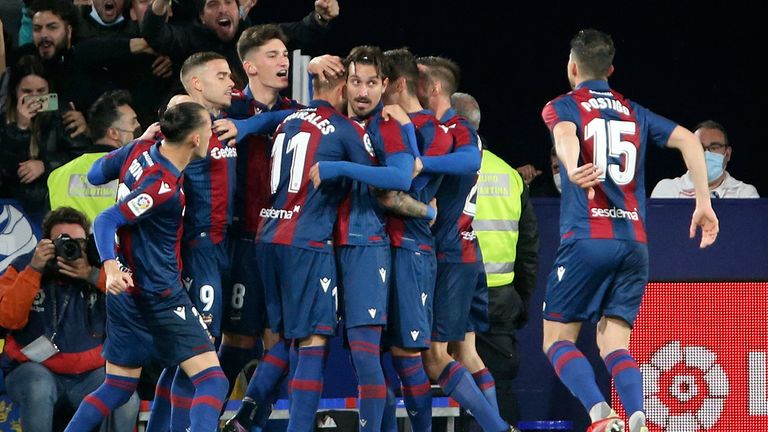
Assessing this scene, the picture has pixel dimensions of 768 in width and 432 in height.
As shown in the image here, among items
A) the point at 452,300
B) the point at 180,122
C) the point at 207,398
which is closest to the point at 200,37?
the point at 180,122

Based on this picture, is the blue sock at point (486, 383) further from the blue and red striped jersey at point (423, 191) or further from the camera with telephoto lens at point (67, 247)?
the camera with telephoto lens at point (67, 247)

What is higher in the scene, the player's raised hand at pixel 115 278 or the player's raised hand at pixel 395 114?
the player's raised hand at pixel 395 114

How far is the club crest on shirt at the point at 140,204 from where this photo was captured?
25.7 feet

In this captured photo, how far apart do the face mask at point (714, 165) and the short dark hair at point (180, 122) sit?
4.52 metres

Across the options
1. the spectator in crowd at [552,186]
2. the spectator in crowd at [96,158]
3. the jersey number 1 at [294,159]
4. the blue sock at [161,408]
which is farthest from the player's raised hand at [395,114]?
the spectator in crowd at [552,186]

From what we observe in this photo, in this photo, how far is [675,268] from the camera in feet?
34.5

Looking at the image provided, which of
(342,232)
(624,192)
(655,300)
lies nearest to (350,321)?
(342,232)

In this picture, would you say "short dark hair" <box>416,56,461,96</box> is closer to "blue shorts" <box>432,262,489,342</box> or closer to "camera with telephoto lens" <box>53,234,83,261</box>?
"blue shorts" <box>432,262,489,342</box>

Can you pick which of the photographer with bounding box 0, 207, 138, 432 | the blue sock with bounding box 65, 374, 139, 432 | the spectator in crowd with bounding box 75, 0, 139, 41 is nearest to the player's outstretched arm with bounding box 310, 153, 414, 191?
the blue sock with bounding box 65, 374, 139, 432

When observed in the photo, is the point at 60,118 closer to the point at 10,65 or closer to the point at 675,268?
the point at 10,65

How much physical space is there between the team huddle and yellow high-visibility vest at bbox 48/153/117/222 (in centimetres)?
133

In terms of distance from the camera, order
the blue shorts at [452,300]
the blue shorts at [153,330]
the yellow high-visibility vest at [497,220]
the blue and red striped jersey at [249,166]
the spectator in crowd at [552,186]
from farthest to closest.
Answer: the spectator in crowd at [552,186] < the yellow high-visibility vest at [497,220] < the blue shorts at [452,300] < the blue and red striped jersey at [249,166] < the blue shorts at [153,330]

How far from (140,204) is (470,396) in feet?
6.98

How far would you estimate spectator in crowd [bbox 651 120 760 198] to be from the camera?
36.6ft
